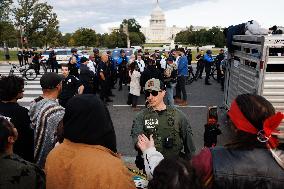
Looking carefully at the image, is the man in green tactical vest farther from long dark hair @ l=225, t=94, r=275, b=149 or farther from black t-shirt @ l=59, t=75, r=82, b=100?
black t-shirt @ l=59, t=75, r=82, b=100

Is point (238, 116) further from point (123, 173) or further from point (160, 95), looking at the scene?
point (160, 95)

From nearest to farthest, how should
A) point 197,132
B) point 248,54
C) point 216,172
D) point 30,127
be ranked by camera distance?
point 216,172, point 30,127, point 248,54, point 197,132

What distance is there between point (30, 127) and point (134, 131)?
113 centimetres

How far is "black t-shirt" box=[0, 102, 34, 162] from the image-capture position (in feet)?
A: 11.5

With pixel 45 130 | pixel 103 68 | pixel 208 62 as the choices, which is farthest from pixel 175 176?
pixel 208 62

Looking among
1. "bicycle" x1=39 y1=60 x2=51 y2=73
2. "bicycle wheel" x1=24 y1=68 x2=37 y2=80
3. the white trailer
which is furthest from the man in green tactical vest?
"bicycle" x1=39 y1=60 x2=51 y2=73

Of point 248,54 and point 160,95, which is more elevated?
point 248,54

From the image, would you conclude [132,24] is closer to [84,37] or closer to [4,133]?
[84,37]

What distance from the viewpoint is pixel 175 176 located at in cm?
159

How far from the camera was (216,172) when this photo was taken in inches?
74.4

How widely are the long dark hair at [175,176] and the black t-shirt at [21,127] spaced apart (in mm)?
2290

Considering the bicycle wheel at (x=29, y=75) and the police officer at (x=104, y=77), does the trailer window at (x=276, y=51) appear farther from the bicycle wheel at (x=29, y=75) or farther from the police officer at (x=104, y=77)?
the bicycle wheel at (x=29, y=75)

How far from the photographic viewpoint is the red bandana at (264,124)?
6.30 ft

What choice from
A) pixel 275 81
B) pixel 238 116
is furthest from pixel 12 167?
pixel 275 81
